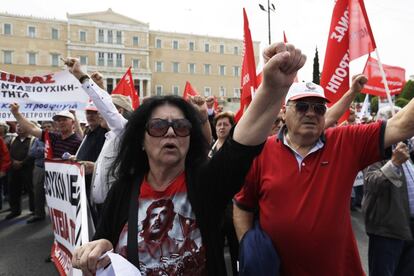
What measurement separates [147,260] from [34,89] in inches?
213

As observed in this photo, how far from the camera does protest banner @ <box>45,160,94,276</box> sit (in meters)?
3.09

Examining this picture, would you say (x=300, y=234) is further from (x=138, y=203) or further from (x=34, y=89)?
(x=34, y=89)

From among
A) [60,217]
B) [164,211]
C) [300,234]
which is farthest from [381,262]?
[60,217]

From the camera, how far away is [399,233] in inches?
107

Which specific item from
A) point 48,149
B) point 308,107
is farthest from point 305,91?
point 48,149

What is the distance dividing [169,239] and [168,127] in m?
0.50

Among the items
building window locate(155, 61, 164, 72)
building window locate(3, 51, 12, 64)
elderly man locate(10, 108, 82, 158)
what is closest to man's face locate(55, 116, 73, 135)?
elderly man locate(10, 108, 82, 158)

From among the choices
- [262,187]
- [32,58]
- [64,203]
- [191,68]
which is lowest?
[64,203]

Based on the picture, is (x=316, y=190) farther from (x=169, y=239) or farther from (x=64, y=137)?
(x=64, y=137)

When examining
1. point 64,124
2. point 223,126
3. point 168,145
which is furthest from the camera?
point 64,124

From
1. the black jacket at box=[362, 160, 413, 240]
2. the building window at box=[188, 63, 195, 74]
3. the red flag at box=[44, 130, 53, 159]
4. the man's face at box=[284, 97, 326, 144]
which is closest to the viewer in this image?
the man's face at box=[284, 97, 326, 144]

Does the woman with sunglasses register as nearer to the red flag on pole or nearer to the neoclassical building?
the red flag on pole

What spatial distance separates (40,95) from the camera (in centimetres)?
616

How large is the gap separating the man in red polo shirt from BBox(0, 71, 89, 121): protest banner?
4.87 m
